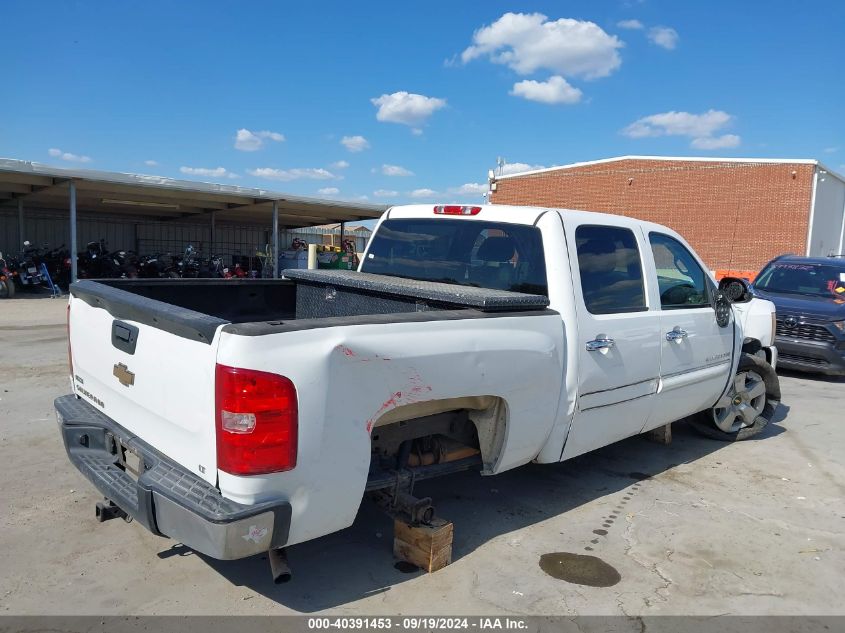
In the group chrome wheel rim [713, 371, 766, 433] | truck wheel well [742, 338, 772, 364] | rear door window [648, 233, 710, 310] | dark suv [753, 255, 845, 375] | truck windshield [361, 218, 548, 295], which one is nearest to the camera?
truck windshield [361, 218, 548, 295]

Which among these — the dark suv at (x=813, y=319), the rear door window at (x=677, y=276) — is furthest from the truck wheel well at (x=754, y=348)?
the dark suv at (x=813, y=319)

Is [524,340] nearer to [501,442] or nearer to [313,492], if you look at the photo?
[501,442]

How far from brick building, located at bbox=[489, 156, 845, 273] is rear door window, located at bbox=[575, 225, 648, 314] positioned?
107ft

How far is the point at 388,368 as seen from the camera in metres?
2.94

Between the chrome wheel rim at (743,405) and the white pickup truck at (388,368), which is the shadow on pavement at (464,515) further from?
the white pickup truck at (388,368)

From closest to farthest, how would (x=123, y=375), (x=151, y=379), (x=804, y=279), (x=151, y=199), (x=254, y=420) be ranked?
(x=254, y=420)
(x=151, y=379)
(x=123, y=375)
(x=804, y=279)
(x=151, y=199)

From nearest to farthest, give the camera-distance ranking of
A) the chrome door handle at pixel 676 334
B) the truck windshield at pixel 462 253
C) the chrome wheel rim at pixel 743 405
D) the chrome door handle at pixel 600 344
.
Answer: the chrome door handle at pixel 600 344 < the truck windshield at pixel 462 253 < the chrome door handle at pixel 676 334 < the chrome wheel rim at pixel 743 405

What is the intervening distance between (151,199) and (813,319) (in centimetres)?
1907

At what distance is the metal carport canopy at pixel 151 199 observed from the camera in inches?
654

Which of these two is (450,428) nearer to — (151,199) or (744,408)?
(744,408)

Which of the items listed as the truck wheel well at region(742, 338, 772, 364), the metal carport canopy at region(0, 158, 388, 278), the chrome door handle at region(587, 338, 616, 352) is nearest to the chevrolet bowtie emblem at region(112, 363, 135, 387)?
the chrome door handle at region(587, 338, 616, 352)

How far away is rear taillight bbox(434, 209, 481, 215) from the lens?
455cm

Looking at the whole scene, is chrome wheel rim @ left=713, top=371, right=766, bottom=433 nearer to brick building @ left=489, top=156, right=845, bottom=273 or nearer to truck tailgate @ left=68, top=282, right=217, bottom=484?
truck tailgate @ left=68, top=282, right=217, bottom=484

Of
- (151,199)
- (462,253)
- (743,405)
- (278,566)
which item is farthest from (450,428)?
(151,199)
